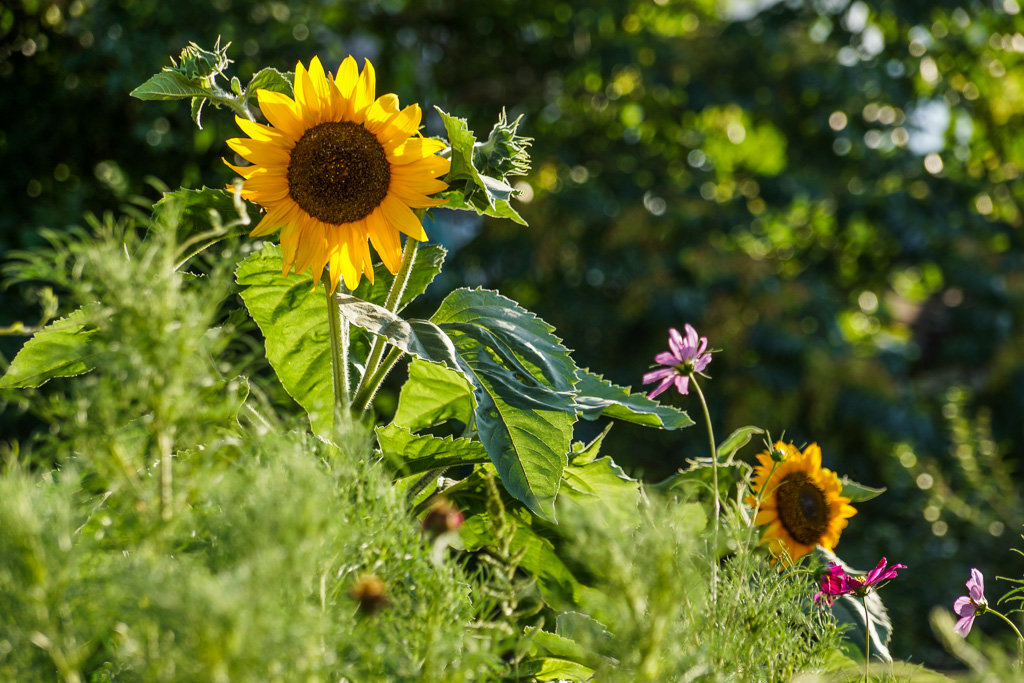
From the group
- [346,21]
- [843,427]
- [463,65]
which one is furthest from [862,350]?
[346,21]

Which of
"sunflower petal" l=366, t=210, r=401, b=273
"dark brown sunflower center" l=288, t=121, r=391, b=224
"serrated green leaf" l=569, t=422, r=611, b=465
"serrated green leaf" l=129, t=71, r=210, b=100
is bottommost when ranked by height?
"serrated green leaf" l=569, t=422, r=611, b=465

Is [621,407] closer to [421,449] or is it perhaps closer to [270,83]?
[421,449]

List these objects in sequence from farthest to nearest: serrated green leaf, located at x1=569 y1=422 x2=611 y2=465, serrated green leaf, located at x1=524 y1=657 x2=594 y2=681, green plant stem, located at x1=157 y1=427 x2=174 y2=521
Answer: serrated green leaf, located at x1=569 y1=422 x2=611 y2=465
serrated green leaf, located at x1=524 y1=657 x2=594 y2=681
green plant stem, located at x1=157 y1=427 x2=174 y2=521

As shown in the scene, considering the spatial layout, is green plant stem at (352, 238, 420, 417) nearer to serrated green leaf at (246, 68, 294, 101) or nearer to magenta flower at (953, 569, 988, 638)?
serrated green leaf at (246, 68, 294, 101)

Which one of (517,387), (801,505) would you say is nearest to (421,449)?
(517,387)

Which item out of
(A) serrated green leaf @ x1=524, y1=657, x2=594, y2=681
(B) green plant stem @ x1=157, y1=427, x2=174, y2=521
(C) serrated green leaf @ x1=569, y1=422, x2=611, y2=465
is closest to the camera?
(B) green plant stem @ x1=157, y1=427, x2=174, y2=521

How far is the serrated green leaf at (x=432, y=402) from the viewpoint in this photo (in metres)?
0.59

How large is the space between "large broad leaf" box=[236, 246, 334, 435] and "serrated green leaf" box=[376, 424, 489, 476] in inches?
3.2

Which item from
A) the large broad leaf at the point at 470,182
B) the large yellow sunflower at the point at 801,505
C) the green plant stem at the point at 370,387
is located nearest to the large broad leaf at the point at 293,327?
the green plant stem at the point at 370,387

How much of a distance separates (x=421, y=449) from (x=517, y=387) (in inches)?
2.5

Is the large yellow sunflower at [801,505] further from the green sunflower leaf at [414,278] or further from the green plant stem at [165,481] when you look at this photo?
the green plant stem at [165,481]

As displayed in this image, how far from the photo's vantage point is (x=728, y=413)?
112 inches

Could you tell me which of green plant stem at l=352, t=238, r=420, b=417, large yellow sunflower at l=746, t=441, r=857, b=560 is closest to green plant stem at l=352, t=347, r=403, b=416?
green plant stem at l=352, t=238, r=420, b=417

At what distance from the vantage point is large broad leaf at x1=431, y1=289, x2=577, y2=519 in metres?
0.46
